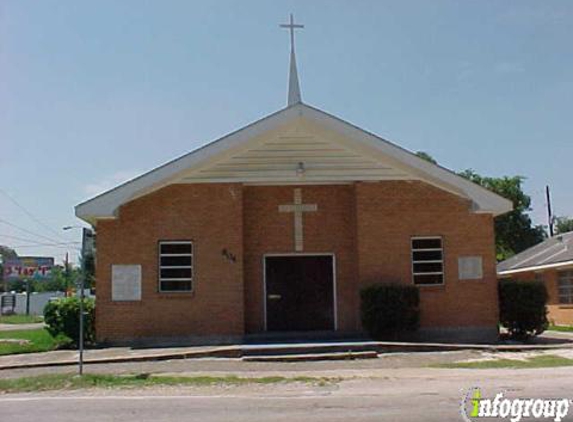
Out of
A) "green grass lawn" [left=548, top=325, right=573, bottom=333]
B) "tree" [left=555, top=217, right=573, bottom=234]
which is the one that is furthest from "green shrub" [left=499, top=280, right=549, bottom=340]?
"tree" [left=555, top=217, right=573, bottom=234]

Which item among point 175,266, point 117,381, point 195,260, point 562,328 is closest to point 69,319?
point 175,266

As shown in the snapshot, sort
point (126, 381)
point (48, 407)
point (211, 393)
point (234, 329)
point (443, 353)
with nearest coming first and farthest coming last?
point (48, 407)
point (211, 393)
point (126, 381)
point (443, 353)
point (234, 329)

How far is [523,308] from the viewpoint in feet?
67.8

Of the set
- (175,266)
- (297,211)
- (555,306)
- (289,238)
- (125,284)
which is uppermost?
(297,211)

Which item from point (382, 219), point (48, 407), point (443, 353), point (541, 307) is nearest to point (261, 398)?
point (48, 407)

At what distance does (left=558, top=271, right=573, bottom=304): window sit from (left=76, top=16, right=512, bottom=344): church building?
10259 millimetres

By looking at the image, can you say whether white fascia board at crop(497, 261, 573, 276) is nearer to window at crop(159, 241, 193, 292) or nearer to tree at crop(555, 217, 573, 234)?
window at crop(159, 241, 193, 292)

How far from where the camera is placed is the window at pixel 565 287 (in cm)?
2955

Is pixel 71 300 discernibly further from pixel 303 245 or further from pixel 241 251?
pixel 303 245

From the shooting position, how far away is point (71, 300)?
20984mm

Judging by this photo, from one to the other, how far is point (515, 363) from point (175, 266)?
9098mm

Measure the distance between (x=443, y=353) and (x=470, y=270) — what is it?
391cm

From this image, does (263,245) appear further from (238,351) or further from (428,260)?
(428,260)

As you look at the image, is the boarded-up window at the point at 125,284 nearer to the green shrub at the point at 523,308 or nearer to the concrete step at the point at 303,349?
the concrete step at the point at 303,349
